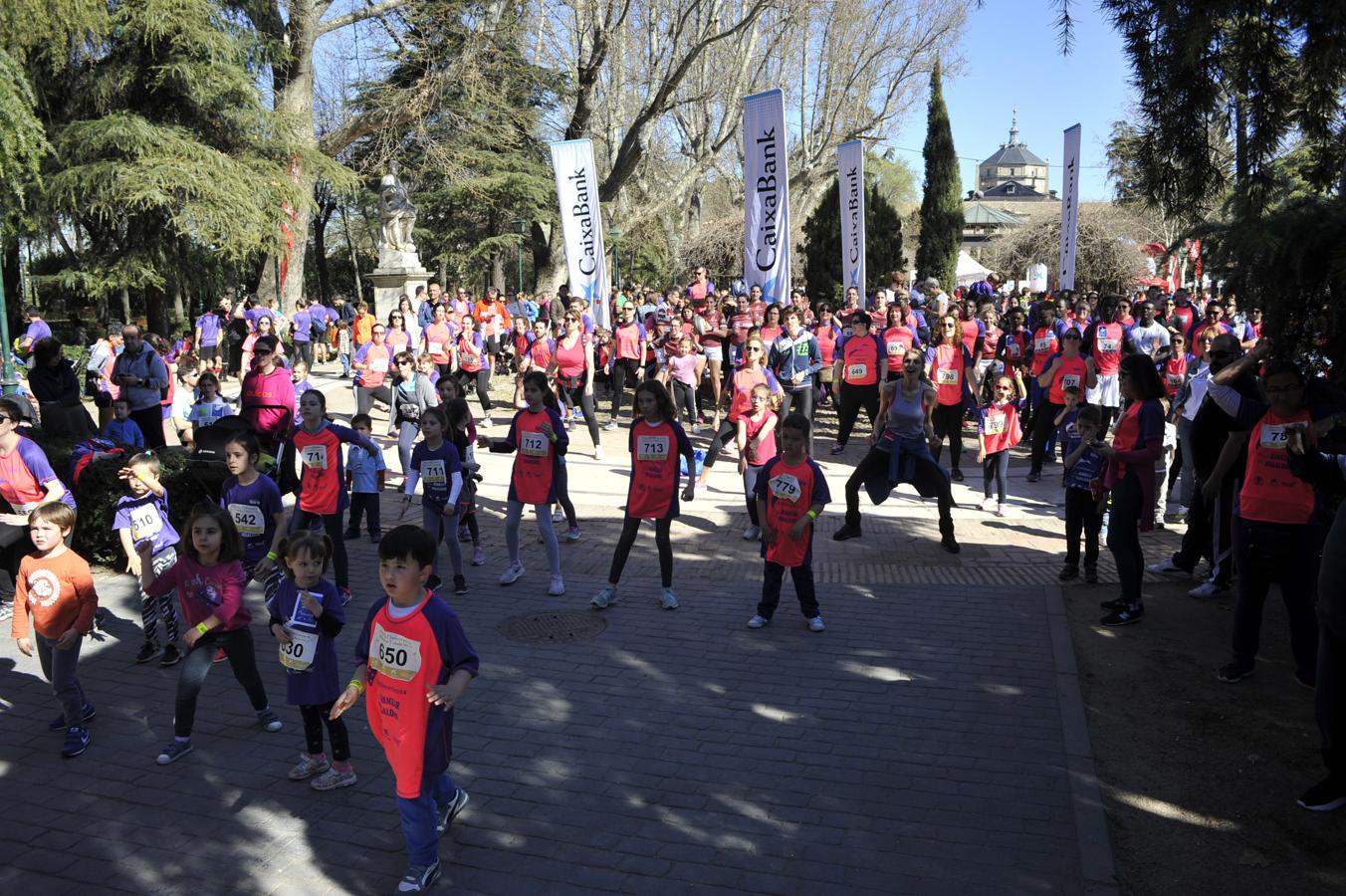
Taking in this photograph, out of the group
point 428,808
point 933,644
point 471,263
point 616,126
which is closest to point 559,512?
point 933,644

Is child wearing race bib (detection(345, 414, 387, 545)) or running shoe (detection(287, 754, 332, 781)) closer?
running shoe (detection(287, 754, 332, 781))

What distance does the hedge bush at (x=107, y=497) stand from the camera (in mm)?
8445

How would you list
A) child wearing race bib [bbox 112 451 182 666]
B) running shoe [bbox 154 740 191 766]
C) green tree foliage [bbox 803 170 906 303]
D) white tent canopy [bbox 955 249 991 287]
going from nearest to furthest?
running shoe [bbox 154 740 191 766] < child wearing race bib [bbox 112 451 182 666] < green tree foliage [bbox 803 170 906 303] < white tent canopy [bbox 955 249 991 287]

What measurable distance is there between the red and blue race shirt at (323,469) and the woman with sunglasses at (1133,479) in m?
5.47

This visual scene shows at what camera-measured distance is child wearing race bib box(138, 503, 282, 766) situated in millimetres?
5223

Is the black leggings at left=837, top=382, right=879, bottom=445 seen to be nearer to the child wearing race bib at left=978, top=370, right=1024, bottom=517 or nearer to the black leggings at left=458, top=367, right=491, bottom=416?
the child wearing race bib at left=978, top=370, right=1024, bottom=517

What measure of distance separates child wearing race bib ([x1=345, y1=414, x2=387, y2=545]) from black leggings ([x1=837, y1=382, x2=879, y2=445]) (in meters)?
6.22

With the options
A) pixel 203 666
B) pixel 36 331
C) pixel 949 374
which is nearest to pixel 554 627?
pixel 203 666

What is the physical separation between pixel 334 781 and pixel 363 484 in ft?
15.3

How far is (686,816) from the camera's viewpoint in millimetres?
4656

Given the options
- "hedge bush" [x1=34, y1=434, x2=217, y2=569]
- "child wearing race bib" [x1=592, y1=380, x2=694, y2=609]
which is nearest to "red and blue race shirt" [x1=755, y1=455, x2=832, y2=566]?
"child wearing race bib" [x1=592, y1=380, x2=694, y2=609]

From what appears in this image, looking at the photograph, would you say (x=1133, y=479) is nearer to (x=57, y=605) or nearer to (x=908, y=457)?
(x=908, y=457)

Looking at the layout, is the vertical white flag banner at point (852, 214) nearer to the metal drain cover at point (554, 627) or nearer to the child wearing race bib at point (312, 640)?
the metal drain cover at point (554, 627)

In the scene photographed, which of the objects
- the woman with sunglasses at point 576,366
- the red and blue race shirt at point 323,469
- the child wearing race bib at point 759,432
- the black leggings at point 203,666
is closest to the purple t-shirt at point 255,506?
the red and blue race shirt at point 323,469
